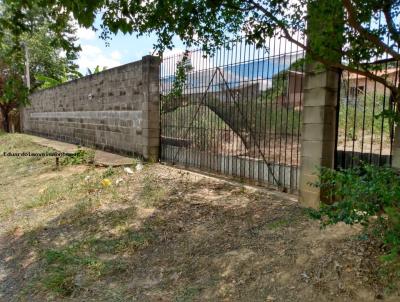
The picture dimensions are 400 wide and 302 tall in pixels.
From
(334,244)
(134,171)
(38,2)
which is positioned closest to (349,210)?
(334,244)

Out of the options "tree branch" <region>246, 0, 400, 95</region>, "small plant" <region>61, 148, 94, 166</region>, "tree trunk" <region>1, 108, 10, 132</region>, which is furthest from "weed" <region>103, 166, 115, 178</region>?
"tree trunk" <region>1, 108, 10, 132</region>

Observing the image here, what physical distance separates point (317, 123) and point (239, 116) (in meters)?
A: 1.90

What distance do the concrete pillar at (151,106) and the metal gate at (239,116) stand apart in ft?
0.63

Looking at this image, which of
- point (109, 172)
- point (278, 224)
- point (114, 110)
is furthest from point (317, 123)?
point (114, 110)

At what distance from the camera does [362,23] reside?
2.95 m

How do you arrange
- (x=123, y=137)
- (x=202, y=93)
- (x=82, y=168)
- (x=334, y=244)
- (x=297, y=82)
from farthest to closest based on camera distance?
(x=123, y=137) < (x=82, y=168) < (x=202, y=93) < (x=297, y=82) < (x=334, y=244)

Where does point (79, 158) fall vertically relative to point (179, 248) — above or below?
above

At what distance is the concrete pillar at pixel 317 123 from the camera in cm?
403

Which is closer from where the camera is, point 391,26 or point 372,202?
point 372,202

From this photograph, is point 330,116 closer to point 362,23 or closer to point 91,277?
point 362,23

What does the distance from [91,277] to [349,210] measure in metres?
2.68

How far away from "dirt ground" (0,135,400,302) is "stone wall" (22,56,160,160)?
1.87 m

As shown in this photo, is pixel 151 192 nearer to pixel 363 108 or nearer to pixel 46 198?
pixel 46 198

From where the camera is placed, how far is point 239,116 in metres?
5.84
